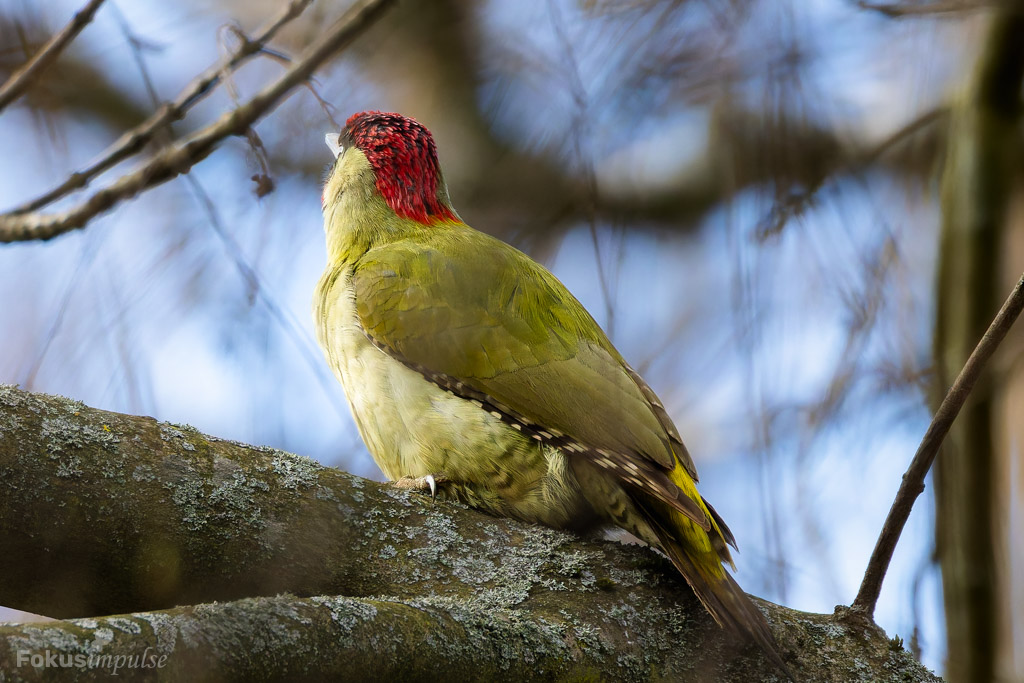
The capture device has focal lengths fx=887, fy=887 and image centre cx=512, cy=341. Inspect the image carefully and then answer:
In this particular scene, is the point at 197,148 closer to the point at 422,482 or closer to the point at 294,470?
the point at 294,470

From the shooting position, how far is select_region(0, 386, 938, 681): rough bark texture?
133 cm

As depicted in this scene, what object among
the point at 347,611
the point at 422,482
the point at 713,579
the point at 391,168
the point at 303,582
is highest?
the point at 391,168

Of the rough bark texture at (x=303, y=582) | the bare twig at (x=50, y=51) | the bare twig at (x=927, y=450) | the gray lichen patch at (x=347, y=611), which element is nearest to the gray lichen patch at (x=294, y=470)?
the rough bark texture at (x=303, y=582)

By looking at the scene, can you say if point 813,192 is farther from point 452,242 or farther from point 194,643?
point 194,643

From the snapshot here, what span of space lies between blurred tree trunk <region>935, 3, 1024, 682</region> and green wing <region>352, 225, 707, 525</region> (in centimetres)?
105

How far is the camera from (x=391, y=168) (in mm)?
3635

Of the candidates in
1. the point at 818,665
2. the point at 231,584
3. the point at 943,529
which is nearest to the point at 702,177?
the point at 943,529

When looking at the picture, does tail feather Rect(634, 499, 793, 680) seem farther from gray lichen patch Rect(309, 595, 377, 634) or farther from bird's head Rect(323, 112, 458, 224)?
bird's head Rect(323, 112, 458, 224)

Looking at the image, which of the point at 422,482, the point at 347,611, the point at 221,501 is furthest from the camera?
the point at 422,482

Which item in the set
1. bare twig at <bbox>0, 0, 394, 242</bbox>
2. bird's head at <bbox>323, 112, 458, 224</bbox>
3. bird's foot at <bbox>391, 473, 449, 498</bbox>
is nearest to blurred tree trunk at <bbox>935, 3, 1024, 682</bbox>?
bird's foot at <bbox>391, 473, 449, 498</bbox>

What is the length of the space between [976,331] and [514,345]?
5.56 feet

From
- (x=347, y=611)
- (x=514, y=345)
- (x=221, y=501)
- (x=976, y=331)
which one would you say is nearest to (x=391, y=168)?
(x=514, y=345)

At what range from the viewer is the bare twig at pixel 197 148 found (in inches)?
90.4

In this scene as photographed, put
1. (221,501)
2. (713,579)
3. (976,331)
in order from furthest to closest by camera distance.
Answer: (976,331) → (713,579) → (221,501)
